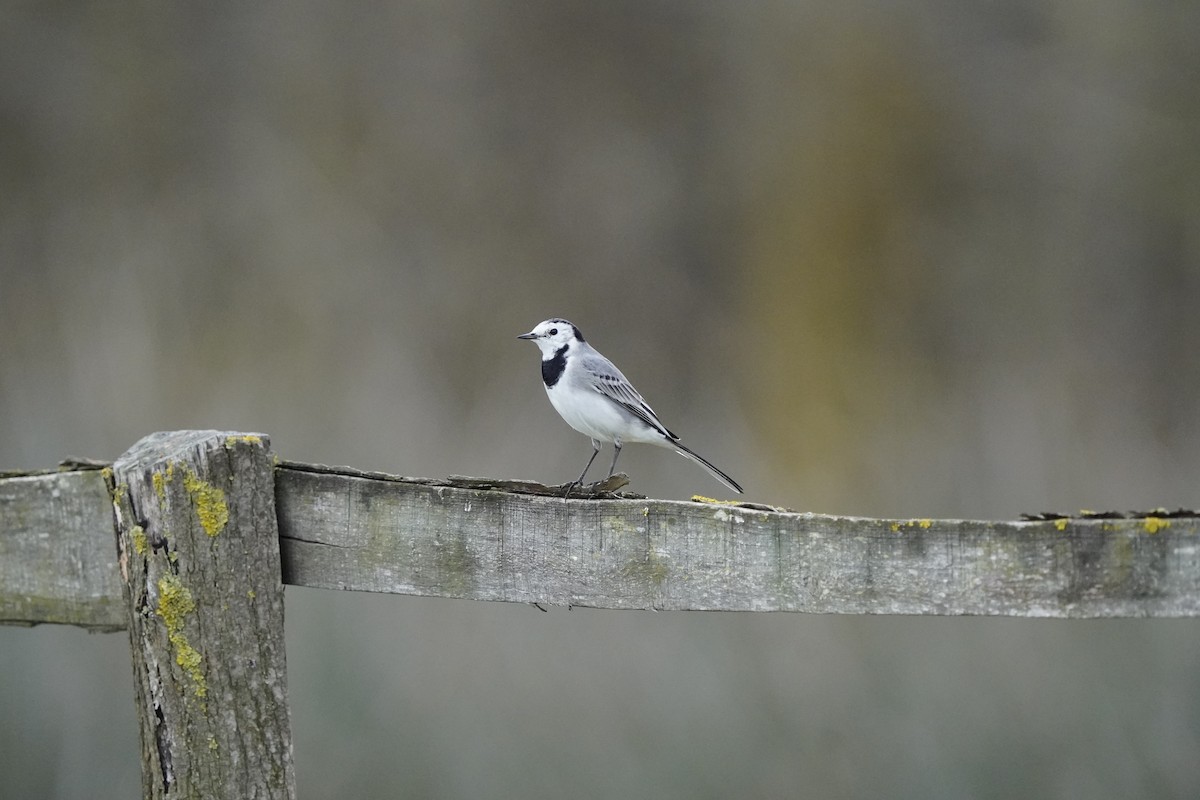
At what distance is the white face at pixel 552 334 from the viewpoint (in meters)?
3.42

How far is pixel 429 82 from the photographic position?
5348 millimetres

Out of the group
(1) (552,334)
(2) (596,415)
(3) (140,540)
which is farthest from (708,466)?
(3) (140,540)

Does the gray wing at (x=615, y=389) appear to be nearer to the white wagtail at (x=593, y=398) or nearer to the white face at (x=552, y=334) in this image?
the white wagtail at (x=593, y=398)

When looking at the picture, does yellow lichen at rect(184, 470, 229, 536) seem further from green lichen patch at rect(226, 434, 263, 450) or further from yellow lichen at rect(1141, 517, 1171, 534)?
yellow lichen at rect(1141, 517, 1171, 534)

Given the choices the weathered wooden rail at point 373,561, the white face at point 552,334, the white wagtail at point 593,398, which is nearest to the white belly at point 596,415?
the white wagtail at point 593,398

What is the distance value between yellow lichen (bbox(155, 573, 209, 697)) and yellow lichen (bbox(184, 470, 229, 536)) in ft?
0.35

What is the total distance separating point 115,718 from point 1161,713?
3775mm

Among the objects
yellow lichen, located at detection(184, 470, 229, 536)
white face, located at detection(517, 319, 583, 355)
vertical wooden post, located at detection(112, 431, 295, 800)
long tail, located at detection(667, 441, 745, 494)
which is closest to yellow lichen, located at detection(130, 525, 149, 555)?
vertical wooden post, located at detection(112, 431, 295, 800)

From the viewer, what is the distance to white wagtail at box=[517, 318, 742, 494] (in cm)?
314

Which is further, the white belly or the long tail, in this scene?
the white belly

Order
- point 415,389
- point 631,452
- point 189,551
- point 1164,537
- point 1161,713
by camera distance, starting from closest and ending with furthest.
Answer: point 1164,537 < point 189,551 < point 1161,713 < point 631,452 < point 415,389

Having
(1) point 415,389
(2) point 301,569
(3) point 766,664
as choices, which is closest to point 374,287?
(1) point 415,389

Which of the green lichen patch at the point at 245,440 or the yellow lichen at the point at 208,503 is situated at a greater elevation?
the green lichen patch at the point at 245,440

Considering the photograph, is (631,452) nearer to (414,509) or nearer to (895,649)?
(895,649)
